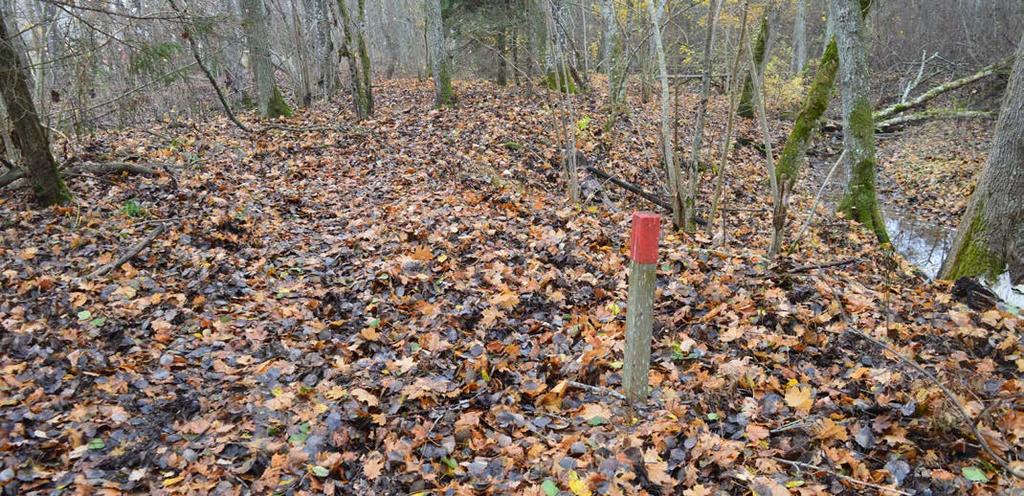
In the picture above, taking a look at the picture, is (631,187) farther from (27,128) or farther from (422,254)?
(27,128)

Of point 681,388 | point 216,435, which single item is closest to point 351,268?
point 216,435

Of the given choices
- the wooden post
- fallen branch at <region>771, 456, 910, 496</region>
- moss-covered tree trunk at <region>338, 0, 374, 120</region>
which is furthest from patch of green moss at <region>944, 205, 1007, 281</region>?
moss-covered tree trunk at <region>338, 0, 374, 120</region>

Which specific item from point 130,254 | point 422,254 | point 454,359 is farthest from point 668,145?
point 130,254

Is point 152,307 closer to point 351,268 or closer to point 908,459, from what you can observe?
point 351,268

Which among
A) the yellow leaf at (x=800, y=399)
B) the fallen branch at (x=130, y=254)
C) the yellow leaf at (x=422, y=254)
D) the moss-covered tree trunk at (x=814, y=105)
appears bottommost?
the yellow leaf at (x=800, y=399)

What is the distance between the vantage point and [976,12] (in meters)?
17.5

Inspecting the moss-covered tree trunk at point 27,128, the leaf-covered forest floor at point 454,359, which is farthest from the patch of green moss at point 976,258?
the moss-covered tree trunk at point 27,128

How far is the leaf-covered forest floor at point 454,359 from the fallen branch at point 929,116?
1004 centimetres

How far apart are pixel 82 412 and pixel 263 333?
133 centimetres

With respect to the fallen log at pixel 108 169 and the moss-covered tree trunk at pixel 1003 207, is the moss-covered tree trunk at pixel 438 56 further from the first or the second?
the moss-covered tree trunk at pixel 1003 207

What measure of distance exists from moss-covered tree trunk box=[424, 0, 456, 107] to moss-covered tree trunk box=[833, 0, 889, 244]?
8034mm

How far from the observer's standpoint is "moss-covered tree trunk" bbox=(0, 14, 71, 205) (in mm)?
5961

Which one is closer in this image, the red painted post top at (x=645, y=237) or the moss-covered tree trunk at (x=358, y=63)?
the red painted post top at (x=645, y=237)

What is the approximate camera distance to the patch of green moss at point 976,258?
16.6ft
